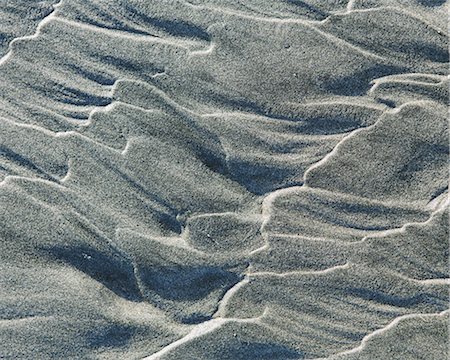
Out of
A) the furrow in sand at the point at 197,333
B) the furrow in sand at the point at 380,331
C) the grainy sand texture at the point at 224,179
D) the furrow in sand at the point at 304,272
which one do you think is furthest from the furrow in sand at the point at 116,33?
the furrow in sand at the point at 380,331

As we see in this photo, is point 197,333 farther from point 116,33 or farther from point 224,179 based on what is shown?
point 116,33

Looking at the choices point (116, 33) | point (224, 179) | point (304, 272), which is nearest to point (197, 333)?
point (304, 272)

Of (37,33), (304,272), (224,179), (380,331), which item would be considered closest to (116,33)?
(37,33)

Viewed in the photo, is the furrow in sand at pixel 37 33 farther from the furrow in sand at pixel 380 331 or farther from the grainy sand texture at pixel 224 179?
the furrow in sand at pixel 380 331

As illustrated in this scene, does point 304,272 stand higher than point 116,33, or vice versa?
point 116,33

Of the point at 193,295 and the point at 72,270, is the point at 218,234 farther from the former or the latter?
the point at 72,270

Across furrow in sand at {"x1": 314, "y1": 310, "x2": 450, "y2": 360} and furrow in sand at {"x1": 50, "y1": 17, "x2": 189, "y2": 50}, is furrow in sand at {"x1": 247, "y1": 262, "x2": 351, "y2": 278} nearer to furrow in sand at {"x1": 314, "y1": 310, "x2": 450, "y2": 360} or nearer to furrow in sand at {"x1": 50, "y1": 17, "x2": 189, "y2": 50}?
furrow in sand at {"x1": 314, "y1": 310, "x2": 450, "y2": 360}

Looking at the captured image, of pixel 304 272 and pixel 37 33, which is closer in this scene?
pixel 304 272

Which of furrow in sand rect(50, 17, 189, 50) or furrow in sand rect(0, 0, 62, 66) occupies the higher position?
furrow in sand rect(50, 17, 189, 50)

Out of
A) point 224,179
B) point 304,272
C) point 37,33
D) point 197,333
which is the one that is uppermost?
point 37,33

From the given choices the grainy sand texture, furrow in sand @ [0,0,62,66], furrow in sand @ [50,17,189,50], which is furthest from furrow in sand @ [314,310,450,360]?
furrow in sand @ [0,0,62,66]
